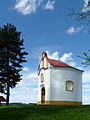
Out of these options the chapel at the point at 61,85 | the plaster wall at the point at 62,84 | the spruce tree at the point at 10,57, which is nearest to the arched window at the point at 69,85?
the chapel at the point at 61,85

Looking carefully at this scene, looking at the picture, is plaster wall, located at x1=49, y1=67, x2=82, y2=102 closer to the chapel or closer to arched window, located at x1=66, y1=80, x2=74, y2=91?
the chapel

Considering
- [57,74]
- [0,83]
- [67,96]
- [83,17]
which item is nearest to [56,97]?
[67,96]

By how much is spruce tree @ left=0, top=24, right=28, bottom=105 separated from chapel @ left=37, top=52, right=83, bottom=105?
4921 millimetres

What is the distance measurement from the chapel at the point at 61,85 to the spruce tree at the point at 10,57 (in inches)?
194

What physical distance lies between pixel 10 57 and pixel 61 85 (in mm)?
9781

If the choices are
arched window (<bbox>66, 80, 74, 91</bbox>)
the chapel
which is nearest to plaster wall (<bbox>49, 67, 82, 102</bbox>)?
the chapel

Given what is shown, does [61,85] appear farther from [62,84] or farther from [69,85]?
[69,85]

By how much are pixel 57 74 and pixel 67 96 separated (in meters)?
4.03

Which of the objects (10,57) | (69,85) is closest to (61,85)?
(69,85)

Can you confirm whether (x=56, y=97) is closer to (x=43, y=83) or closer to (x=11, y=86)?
(x=43, y=83)

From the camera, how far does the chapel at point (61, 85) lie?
3169 centimetres

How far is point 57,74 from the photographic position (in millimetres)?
32281

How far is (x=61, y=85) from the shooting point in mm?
31984

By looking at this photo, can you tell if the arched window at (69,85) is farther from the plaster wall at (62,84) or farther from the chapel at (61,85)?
the plaster wall at (62,84)
